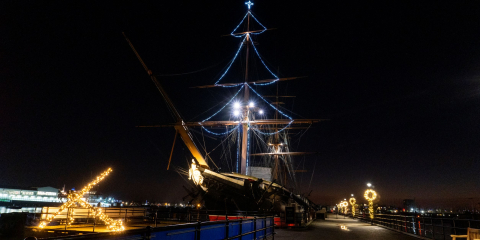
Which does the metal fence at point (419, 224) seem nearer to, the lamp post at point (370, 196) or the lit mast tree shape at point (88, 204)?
the lamp post at point (370, 196)

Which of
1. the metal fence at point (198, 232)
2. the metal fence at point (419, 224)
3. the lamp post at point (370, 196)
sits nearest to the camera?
the metal fence at point (198, 232)

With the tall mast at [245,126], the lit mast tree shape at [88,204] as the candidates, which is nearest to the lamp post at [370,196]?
the tall mast at [245,126]

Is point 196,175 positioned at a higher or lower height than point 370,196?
higher

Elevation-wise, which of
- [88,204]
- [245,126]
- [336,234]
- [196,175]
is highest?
[245,126]

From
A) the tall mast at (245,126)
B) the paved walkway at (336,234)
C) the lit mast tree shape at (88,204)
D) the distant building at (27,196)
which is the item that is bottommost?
the distant building at (27,196)

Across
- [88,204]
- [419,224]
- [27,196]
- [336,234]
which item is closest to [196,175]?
[88,204]

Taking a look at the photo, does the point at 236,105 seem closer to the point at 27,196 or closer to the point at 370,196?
the point at 370,196

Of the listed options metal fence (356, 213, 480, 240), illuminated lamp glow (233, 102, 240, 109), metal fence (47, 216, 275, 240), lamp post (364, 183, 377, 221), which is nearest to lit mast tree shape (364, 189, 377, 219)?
lamp post (364, 183, 377, 221)

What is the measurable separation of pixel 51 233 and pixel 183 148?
14236mm

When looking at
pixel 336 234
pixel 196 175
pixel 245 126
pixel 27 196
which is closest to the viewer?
pixel 336 234

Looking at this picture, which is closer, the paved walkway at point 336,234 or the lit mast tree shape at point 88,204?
the paved walkway at point 336,234

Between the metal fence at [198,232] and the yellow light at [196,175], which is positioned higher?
the yellow light at [196,175]

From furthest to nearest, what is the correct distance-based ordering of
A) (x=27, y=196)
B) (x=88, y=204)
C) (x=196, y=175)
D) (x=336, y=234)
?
(x=27, y=196)
(x=196, y=175)
(x=88, y=204)
(x=336, y=234)

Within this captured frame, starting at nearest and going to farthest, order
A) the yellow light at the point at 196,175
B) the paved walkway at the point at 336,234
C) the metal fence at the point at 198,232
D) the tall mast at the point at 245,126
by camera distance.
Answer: the metal fence at the point at 198,232 < the paved walkway at the point at 336,234 < the yellow light at the point at 196,175 < the tall mast at the point at 245,126
